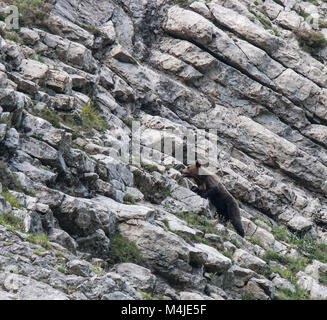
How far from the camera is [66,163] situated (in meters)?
16.0

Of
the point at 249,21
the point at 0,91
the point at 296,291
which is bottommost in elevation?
the point at 296,291

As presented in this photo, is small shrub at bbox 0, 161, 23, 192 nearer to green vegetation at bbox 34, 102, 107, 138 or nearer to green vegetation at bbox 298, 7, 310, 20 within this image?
green vegetation at bbox 34, 102, 107, 138

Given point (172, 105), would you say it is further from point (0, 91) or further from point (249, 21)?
point (0, 91)

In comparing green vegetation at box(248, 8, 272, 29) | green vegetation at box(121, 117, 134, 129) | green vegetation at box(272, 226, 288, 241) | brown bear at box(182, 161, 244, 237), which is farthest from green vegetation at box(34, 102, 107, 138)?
green vegetation at box(248, 8, 272, 29)

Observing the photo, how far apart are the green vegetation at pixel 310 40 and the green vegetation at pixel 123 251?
22.7 meters

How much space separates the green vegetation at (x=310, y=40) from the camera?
34.0m

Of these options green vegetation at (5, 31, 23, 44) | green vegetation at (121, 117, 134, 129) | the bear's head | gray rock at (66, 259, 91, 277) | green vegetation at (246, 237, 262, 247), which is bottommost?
gray rock at (66, 259, 91, 277)

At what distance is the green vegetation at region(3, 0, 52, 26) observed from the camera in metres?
23.8

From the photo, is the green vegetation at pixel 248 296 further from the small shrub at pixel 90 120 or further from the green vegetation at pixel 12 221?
the small shrub at pixel 90 120

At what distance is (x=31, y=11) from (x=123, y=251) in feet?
44.2

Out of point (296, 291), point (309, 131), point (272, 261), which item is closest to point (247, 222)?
point (272, 261)

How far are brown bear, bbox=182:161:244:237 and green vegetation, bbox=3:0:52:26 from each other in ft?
28.5

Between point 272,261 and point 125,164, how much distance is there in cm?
653

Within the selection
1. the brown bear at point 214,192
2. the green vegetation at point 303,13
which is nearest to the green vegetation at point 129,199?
the brown bear at point 214,192
